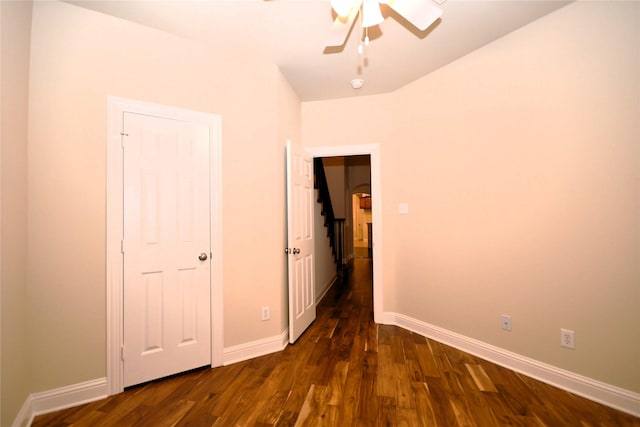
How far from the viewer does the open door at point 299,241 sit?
8.82 feet

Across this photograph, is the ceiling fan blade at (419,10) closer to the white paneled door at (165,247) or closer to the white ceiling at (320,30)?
the white ceiling at (320,30)

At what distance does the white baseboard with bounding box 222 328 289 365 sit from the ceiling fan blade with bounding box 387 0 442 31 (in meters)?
2.71

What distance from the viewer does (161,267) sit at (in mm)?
2088

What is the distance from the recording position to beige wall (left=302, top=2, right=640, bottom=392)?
1707 millimetres

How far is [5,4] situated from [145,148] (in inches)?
37.6

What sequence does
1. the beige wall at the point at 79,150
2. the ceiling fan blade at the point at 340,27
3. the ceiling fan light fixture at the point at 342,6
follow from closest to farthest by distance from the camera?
the ceiling fan light fixture at the point at 342,6
the ceiling fan blade at the point at 340,27
the beige wall at the point at 79,150

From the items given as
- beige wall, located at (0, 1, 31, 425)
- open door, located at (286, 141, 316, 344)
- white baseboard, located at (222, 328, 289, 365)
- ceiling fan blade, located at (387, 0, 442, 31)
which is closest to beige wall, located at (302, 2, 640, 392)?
open door, located at (286, 141, 316, 344)

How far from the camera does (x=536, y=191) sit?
2070mm

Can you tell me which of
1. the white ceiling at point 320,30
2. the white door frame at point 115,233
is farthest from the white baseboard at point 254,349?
the white ceiling at point 320,30

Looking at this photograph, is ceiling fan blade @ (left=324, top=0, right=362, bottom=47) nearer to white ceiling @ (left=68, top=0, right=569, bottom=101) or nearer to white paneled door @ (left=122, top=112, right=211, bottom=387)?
white ceiling @ (left=68, top=0, right=569, bottom=101)

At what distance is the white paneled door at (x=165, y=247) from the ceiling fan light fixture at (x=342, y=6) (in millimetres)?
1439

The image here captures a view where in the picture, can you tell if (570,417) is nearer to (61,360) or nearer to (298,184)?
(298,184)

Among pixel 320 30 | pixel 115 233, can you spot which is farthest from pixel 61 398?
pixel 320 30

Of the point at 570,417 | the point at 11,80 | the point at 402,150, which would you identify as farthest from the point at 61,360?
the point at 402,150
